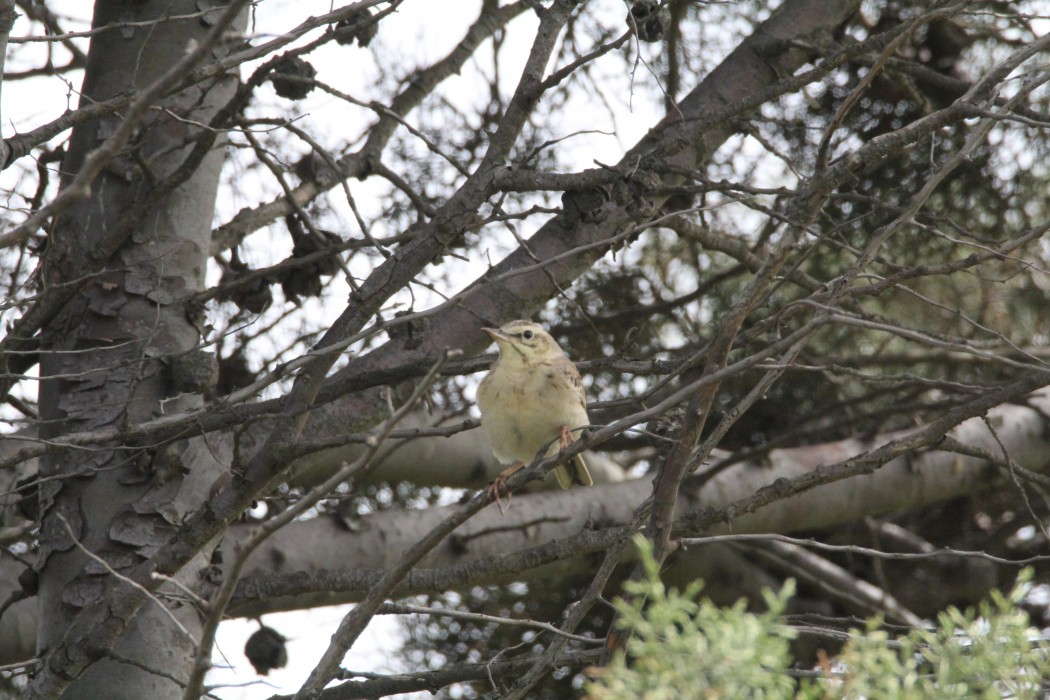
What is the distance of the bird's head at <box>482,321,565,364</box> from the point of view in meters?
4.43

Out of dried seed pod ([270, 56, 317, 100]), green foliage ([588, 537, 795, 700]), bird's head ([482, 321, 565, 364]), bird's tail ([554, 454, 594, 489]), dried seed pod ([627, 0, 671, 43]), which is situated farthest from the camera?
bird's tail ([554, 454, 594, 489])

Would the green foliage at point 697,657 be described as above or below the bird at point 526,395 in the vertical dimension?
below

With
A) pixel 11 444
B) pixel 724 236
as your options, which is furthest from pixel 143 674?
pixel 724 236

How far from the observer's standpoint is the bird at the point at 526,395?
4.35 meters

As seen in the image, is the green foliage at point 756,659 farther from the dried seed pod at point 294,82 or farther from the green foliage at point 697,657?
the dried seed pod at point 294,82

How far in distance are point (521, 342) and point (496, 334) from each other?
0.15m

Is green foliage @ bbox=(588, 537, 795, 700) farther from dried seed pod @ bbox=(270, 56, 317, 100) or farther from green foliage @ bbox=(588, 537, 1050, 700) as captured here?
dried seed pod @ bbox=(270, 56, 317, 100)

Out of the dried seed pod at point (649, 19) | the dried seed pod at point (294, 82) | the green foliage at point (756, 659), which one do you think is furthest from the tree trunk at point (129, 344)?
the green foliage at point (756, 659)

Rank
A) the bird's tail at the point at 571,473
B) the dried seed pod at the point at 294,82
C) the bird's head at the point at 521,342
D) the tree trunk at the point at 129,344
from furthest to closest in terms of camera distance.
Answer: the bird's tail at the point at 571,473 → the bird's head at the point at 521,342 → the dried seed pod at the point at 294,82 → the tree trunk at the point at 129,344

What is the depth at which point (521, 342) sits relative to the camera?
14.7 feet

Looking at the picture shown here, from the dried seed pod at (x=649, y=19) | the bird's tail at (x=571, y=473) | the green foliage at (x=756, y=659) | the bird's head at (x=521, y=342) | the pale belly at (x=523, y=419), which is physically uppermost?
the dried seed pod at (x=649, y=19)

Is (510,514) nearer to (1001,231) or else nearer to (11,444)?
(11,444)

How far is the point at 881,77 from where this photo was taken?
19.2 feet

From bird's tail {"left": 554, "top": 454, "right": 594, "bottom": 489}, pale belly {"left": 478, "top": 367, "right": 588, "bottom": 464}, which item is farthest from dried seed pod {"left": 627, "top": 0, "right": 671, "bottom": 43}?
bird's tail {"left": 554, "top": 454, "right": 594, "bottom": 489}
